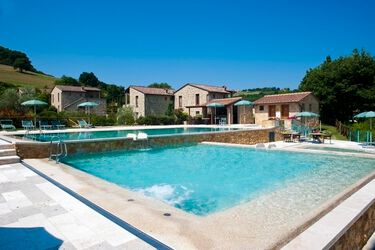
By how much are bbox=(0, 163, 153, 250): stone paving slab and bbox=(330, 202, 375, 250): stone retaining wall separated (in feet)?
7.51

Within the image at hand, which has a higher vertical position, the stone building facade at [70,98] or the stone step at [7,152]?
the stone building facade at [70,98]

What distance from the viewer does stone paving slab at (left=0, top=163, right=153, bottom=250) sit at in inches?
110

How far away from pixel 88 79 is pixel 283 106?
58174mm

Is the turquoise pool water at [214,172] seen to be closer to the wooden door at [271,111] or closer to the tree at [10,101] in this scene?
the wooden door at [271,111]

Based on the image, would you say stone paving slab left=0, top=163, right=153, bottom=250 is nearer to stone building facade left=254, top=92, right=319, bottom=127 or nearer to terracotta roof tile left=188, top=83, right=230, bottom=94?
stone building facade left=254, top=92, right=319, bottom=127

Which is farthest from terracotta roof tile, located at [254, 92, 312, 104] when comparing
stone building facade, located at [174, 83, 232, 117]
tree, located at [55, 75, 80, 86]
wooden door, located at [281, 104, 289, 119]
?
tree, located at [55, 75, 80, 86]

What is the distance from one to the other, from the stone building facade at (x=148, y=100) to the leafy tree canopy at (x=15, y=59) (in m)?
47.2

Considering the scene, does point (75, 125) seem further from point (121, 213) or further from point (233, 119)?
point (121, 213)

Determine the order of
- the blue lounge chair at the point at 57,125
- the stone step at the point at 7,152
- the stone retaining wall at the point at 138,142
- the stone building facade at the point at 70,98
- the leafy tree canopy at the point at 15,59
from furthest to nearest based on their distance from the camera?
the leafy tree canopy at the point at 15,59 → the stone building facade at the point at 70,98 → the blue lounge chair at the point at 57,125 → the stone retaining wall at the point at 138,142 → the stone step at the point at 7,152

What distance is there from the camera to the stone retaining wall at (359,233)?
321 centimetres

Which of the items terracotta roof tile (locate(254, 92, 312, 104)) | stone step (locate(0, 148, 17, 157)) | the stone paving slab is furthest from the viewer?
terracotta roof tile (locate(254, 92, 312, 104))

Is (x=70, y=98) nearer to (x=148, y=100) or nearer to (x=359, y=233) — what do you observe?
(x=148, y=100)

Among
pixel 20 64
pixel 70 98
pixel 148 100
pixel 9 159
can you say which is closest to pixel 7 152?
pixel 9 159

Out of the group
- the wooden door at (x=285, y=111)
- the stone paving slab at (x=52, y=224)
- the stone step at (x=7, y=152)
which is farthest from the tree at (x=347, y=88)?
the stone paving slab at (x=52, y=224)
